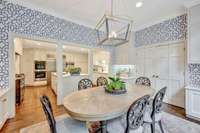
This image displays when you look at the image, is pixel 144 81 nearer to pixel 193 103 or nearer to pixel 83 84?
pixel 193 103

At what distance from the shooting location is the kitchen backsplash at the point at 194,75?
320 centimetres

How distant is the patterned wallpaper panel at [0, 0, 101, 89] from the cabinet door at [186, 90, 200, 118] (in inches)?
146

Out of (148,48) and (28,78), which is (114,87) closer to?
(148,48)

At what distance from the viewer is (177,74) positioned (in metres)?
3.81

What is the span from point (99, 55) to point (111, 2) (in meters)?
5.01

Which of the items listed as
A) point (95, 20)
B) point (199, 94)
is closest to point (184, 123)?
point (199, 94)

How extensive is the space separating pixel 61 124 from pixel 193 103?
10.3 ft

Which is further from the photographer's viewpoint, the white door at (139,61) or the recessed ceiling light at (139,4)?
the white door at (139,61)

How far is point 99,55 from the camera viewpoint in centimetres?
809

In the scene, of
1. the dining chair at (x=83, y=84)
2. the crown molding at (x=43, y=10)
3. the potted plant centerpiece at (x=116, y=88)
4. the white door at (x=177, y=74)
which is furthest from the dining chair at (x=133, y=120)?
the crown molding at (x=43, y=10)

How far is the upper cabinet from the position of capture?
293cm

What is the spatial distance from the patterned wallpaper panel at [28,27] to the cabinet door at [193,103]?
3.70 m

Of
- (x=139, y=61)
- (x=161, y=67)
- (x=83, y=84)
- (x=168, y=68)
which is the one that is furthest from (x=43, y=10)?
(x=168, y=68)

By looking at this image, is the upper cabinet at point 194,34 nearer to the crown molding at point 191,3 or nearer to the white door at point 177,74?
the crown molding at point 191,3
